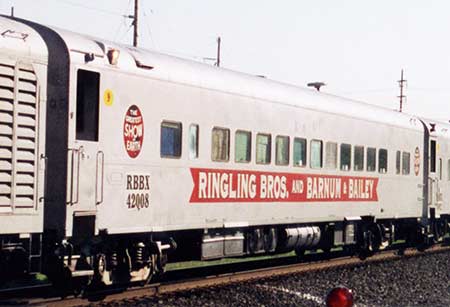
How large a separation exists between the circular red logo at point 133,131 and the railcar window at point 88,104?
25.7 inches

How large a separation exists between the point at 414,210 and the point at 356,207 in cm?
394

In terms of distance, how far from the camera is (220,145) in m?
14.5

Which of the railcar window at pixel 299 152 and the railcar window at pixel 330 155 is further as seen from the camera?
the railcar window at pixel 330 155

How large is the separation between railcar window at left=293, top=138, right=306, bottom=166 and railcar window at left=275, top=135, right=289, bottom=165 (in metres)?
0.35

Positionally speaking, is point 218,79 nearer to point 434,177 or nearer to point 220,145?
point 220,145

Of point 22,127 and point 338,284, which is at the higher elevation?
point 22,127

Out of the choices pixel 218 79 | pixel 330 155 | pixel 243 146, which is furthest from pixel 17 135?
pixel 330 155

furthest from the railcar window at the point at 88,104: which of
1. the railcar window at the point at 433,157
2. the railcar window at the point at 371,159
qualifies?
the railcar window at the point at 433,157

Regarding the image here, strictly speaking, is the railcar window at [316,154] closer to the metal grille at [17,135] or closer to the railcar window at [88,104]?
the railcar window at [88,104]

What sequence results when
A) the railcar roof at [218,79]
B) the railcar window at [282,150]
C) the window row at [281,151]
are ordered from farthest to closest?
1. the railcar window at [282,150]
2. the window row at [281,151]
3. the railcar roof at [218,79]

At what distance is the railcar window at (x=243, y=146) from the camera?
15.0 meters

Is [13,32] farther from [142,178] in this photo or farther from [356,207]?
[356,207]

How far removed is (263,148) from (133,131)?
3994 mm

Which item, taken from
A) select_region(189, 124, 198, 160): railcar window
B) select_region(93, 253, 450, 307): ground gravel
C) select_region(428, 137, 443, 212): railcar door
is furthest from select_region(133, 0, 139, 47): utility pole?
select_region(189, 124, 198, 160): railcar window
